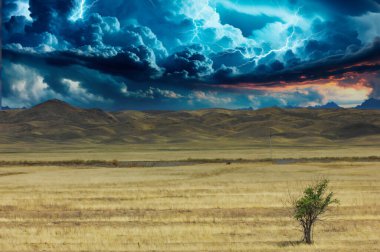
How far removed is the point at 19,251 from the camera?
23.8 meters

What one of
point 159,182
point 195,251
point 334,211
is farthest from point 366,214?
point 159,182

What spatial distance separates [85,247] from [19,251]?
265 centimetres

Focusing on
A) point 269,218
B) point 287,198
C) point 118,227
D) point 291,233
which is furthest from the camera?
point 287,198

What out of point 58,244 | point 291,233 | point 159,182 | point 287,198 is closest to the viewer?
point 58,244

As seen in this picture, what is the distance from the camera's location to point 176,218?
32.6m

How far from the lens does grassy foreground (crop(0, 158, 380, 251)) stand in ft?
82.3

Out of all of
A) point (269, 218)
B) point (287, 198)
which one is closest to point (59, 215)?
point (269, 218)

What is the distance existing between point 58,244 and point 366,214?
17.8 m

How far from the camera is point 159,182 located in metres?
55.7

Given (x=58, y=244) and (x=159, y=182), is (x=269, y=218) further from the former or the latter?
(x=159, y=182)

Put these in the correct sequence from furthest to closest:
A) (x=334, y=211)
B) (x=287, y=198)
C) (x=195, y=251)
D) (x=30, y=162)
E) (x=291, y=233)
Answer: (x=30, y=162) < (x=287, y=198) < (x=334, y=211) < (x=291, y=233) < (x=195, y=251)

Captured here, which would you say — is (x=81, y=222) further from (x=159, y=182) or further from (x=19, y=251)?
(x=159, y=182)

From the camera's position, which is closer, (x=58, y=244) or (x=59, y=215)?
(x=58, y=244)

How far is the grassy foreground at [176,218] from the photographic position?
2508cm
